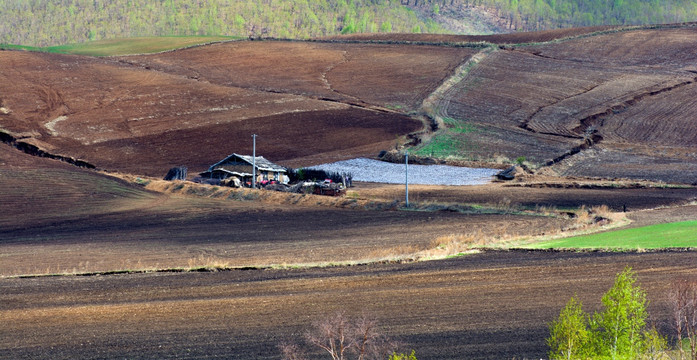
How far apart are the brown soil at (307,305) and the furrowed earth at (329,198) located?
105 millimetres

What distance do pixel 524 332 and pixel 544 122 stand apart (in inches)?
2732

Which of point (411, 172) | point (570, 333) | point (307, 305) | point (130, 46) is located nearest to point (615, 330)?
point (570, 333)

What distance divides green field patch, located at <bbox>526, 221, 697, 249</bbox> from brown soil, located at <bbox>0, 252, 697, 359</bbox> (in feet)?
9.73

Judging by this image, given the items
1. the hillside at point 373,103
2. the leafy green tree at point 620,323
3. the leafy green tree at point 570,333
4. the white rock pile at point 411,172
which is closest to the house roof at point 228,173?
the hillside at point 373,103

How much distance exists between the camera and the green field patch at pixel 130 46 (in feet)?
402

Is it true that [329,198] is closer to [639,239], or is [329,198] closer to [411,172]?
[411,172]

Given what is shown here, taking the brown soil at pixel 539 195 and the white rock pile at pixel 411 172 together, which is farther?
the white rock pile at pixel 411 172

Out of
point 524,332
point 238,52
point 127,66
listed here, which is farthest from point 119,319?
point 238,52

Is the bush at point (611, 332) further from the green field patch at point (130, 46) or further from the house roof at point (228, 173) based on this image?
the green field patch at point (130, 46)

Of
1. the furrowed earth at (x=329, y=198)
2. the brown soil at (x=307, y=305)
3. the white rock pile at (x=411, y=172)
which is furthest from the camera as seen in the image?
the white rock pile at (x=411, y=172)

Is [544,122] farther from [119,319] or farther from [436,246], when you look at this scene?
[119,319]

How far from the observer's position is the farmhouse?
69125 millimetres

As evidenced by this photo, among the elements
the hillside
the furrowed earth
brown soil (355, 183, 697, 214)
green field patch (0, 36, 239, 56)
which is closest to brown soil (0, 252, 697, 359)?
the furrowed earth

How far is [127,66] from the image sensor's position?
110 metres
